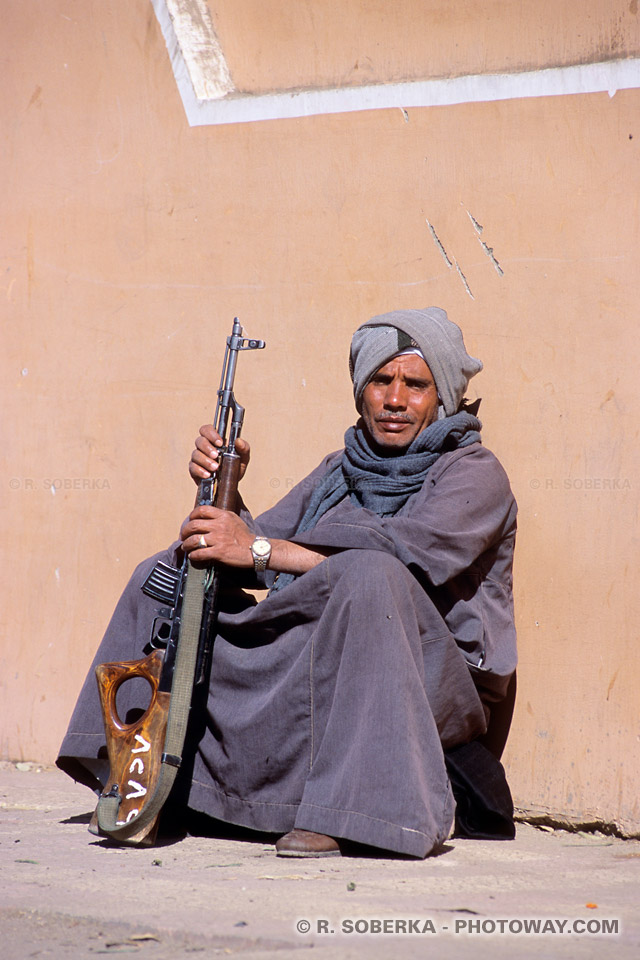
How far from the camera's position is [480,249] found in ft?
10.9

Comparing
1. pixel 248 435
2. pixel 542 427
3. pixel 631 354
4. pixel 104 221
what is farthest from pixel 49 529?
pixel 631 354

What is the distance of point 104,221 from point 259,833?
2.18 m

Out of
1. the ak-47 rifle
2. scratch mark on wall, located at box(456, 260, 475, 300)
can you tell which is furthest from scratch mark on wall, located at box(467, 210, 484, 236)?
the ak-47 rifle

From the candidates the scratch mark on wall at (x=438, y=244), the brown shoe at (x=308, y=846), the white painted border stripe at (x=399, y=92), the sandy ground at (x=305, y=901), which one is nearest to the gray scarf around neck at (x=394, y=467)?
the scratch mark on wall at (x=438, y=244)

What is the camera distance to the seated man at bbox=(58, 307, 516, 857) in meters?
2.53

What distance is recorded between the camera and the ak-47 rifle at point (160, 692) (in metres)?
2.63

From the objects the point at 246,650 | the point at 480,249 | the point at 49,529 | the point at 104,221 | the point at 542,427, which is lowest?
the point at 246,650

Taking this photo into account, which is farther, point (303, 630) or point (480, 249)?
point (480, 249)

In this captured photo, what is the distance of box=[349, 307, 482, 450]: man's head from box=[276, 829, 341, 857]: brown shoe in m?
1.13

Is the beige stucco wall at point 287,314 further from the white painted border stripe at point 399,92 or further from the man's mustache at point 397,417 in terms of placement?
the man's mustache at point 397,417

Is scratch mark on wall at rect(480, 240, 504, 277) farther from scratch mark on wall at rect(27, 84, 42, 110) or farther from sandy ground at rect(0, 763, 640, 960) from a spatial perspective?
scratch mark on wall at rect(27, 84, 42, 110)

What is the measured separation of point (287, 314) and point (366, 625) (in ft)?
4.48

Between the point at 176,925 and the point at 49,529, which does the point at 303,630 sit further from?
the point at 49,529

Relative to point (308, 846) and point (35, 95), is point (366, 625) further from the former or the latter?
point (35, 95)
